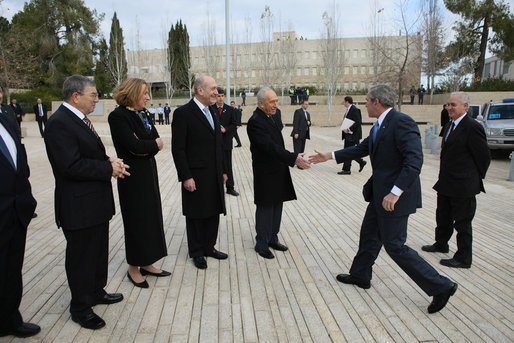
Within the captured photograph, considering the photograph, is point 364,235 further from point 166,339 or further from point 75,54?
point 75,54

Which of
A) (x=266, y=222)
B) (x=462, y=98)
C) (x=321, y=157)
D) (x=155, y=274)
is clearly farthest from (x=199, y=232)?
(x=462, y=98)

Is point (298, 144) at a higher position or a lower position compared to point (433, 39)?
lower

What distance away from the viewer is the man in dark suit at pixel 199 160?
4.07 metres

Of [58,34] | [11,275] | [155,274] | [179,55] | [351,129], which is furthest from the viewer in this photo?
[179,55]

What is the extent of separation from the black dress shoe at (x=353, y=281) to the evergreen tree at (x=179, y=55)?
1909 inches

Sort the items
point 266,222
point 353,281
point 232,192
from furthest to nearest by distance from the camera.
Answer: point 232,192, point 266,222, point 353,281

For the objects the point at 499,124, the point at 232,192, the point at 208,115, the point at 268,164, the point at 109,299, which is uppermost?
the point at 208,115

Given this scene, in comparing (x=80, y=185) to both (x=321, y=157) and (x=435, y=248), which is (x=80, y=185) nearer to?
(x=321, y=157)

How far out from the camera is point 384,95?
3336 mm

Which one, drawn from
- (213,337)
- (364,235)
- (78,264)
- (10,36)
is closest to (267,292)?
(213,337)

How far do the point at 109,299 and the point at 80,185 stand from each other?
3.91ft

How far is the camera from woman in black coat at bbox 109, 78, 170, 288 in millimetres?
3441

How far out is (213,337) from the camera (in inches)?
117

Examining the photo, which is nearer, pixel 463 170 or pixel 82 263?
pixel 82 263
